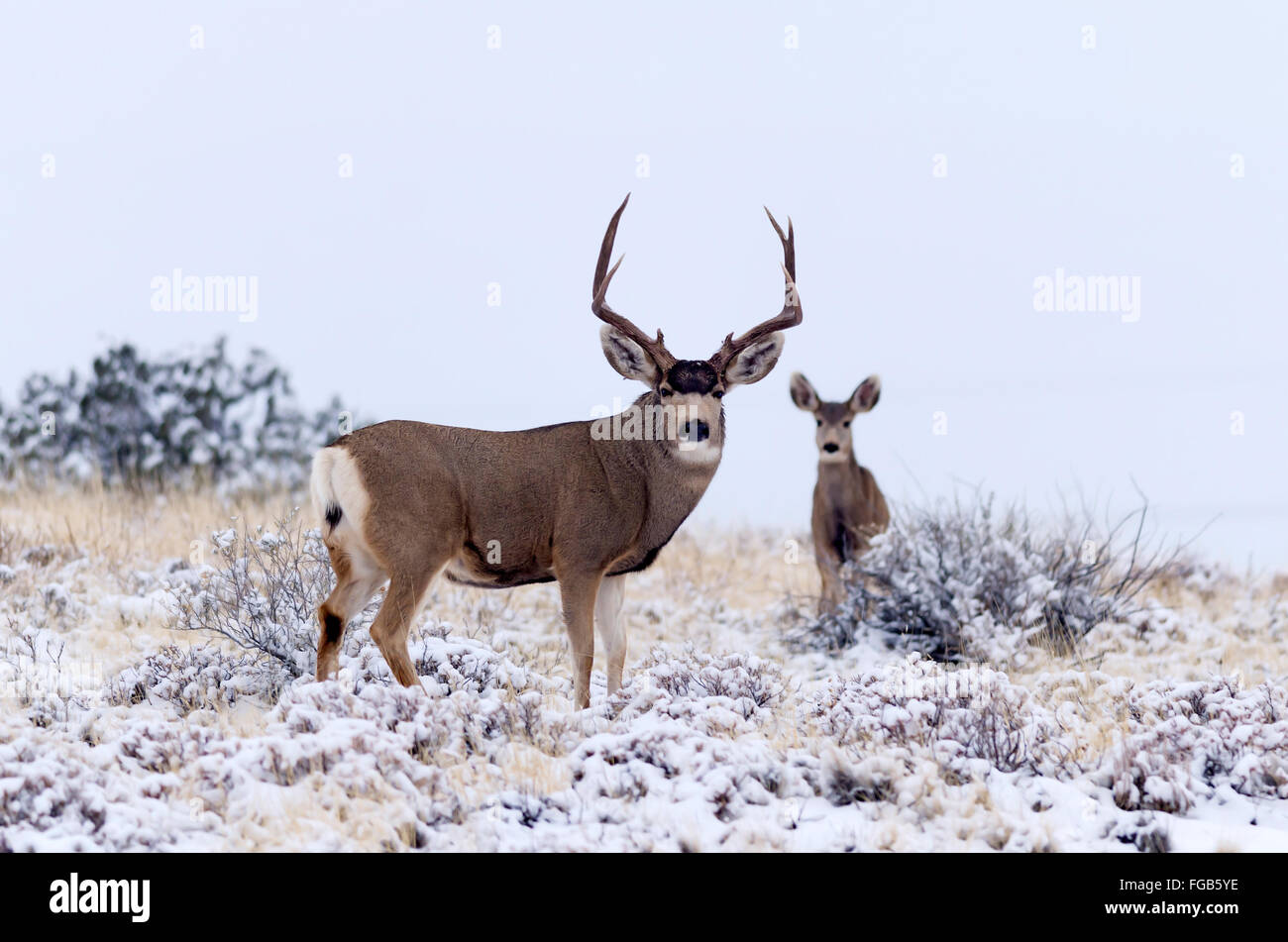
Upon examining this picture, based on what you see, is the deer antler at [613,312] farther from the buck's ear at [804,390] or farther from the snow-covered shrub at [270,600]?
the buck's ear at [804,390]

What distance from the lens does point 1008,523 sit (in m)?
11.8

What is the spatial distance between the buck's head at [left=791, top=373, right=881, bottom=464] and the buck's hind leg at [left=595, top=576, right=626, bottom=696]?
18.3 ft

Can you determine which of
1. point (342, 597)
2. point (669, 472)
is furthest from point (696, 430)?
point (342, 597)

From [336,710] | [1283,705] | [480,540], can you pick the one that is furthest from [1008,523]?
[336,710]

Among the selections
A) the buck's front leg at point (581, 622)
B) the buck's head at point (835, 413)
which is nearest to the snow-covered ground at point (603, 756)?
the buck's front leg at point (581, 622)

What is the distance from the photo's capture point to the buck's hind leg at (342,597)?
721 centimetres

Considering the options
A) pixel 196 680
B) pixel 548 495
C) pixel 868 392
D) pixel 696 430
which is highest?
pixel 868 392

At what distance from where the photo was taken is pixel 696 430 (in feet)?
25.2

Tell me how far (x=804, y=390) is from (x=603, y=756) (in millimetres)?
7949

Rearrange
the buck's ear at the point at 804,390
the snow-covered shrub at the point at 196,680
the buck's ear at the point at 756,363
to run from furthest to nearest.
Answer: the buck's ear at the point at 804,390, the buck's ear at the point at 756,363, the snow-covered shrub at the point at 196,680

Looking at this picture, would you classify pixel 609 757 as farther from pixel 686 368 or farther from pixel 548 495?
pixel 686 368
